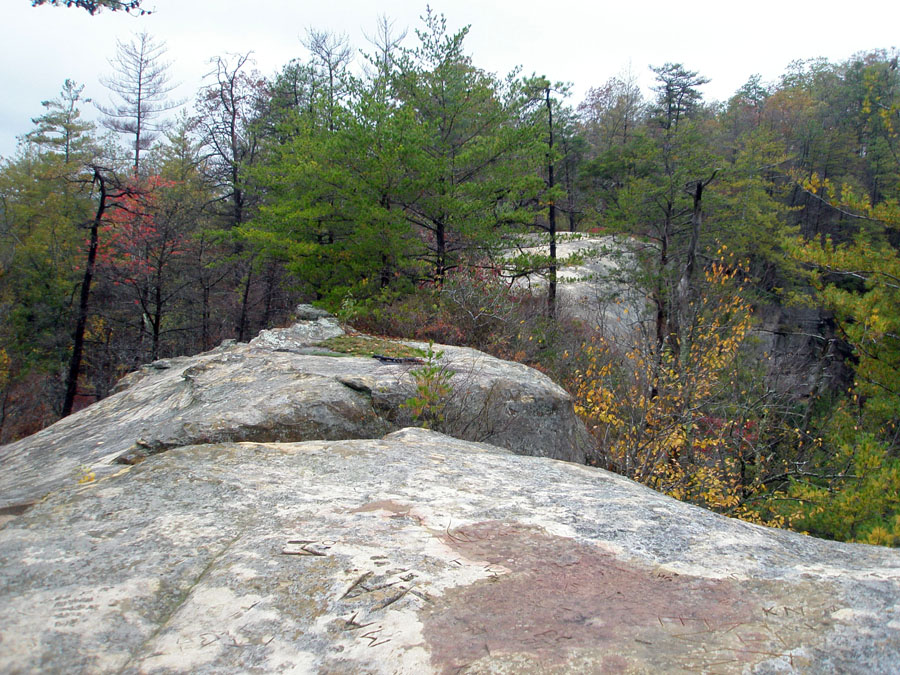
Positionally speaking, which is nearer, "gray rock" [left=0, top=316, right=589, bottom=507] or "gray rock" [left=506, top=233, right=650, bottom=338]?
"gray rock" [left=0, top=316, right=589, bottom=507]

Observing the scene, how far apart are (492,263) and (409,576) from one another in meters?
11.7

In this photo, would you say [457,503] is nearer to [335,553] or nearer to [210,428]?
[335,553]

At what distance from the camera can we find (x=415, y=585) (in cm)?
177

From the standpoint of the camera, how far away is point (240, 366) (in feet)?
20.2

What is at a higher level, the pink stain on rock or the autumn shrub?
the pink stain on rock

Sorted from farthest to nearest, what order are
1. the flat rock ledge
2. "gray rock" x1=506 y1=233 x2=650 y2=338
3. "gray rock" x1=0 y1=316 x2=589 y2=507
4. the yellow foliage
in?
"gray rock" x1=506 y1=233 x2=650 y2=338
the yellow foliage
"gray rock" x1=0 y1=316 x2=589 y2=507
the flat rock ledge

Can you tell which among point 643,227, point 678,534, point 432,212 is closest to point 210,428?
point 678,534

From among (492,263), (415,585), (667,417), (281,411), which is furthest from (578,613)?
(492,263)

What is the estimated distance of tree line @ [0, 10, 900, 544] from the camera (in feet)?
Result: 24.1

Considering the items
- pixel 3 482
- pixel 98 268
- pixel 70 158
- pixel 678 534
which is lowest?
pixel 3 482

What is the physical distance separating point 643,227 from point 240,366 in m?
17.1

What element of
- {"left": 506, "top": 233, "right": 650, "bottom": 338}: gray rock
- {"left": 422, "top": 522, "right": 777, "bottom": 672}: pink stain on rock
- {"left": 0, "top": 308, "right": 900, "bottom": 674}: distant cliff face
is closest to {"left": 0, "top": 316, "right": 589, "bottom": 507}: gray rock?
{"left": 0, "top": 308, "right": 900, "bottom": 674}: distant cliff face

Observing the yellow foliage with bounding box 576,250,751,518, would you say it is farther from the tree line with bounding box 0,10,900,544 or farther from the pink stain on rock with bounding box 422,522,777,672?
the pink stain on rock with bounding box 422,522,777,672

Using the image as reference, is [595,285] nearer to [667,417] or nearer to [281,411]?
[667,417]
